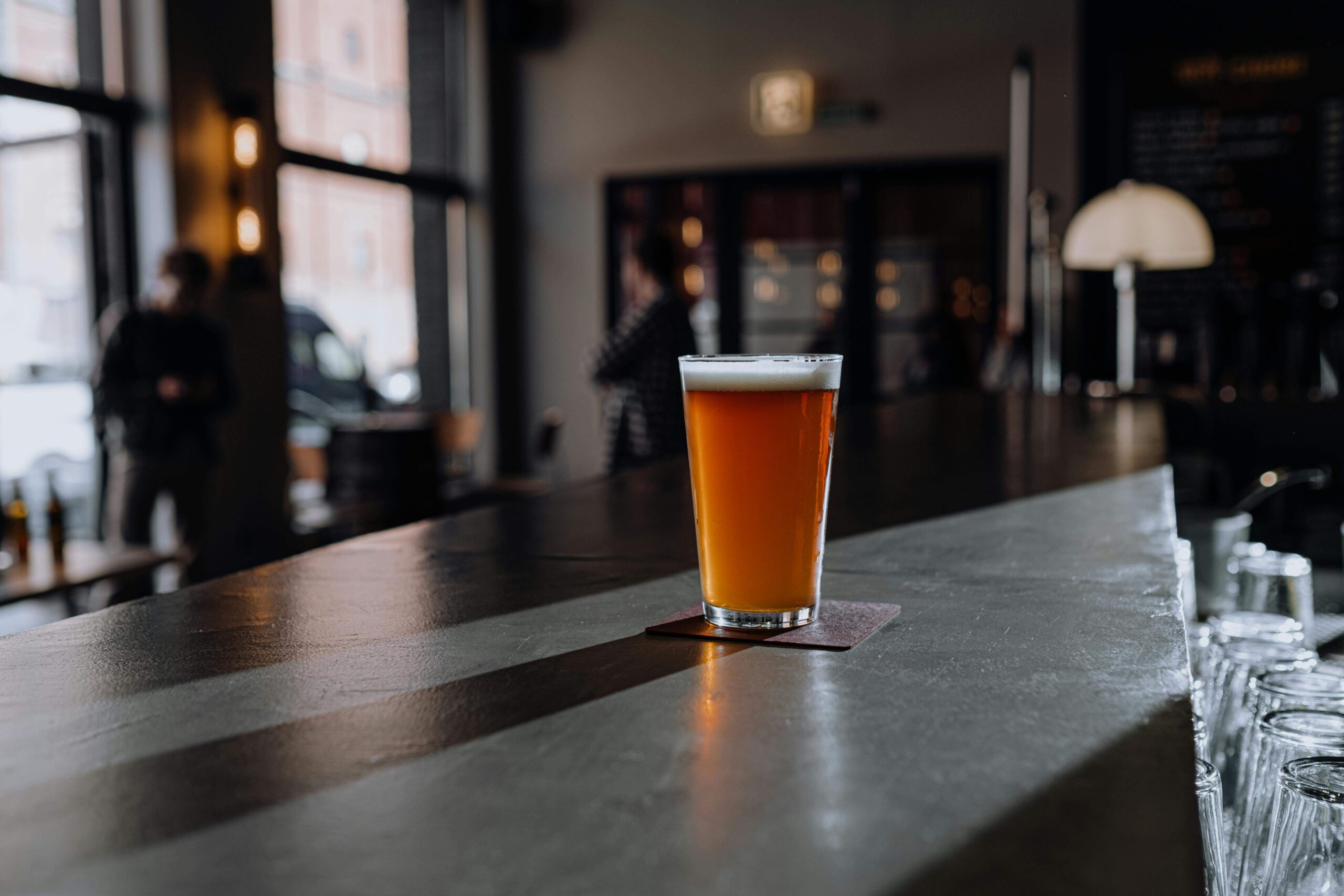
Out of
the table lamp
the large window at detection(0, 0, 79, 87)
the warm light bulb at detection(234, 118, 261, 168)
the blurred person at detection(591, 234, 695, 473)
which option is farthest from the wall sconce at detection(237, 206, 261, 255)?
the table lamp

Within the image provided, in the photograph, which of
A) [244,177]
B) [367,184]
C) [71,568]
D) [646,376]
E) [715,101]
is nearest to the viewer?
[71,568]

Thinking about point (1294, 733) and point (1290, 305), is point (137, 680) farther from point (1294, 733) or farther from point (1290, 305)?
point (1290, 305)

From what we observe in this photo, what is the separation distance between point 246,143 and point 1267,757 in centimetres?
537

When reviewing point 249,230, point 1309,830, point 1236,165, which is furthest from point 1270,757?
point 1236,165

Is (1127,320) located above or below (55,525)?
above

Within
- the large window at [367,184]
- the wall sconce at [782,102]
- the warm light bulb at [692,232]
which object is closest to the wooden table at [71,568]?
the large window at [367,184]

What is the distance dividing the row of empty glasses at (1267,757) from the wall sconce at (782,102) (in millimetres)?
6223

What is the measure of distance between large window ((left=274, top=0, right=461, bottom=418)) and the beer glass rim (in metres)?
5.42

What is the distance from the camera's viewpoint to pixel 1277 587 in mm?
1061

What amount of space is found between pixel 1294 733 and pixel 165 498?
526 cm

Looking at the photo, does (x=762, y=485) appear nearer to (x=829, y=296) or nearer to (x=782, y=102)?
(x=829, y=296)

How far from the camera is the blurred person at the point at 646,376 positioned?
3201 millimetres

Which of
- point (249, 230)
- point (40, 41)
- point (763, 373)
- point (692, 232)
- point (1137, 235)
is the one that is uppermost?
point (40, 41)

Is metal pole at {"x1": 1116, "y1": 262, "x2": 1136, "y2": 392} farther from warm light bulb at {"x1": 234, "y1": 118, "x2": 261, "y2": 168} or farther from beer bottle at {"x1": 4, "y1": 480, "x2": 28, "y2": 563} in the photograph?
warm light bulb at {"x1": 234, "y1": 118, "x2": 261, "y2": 168}
